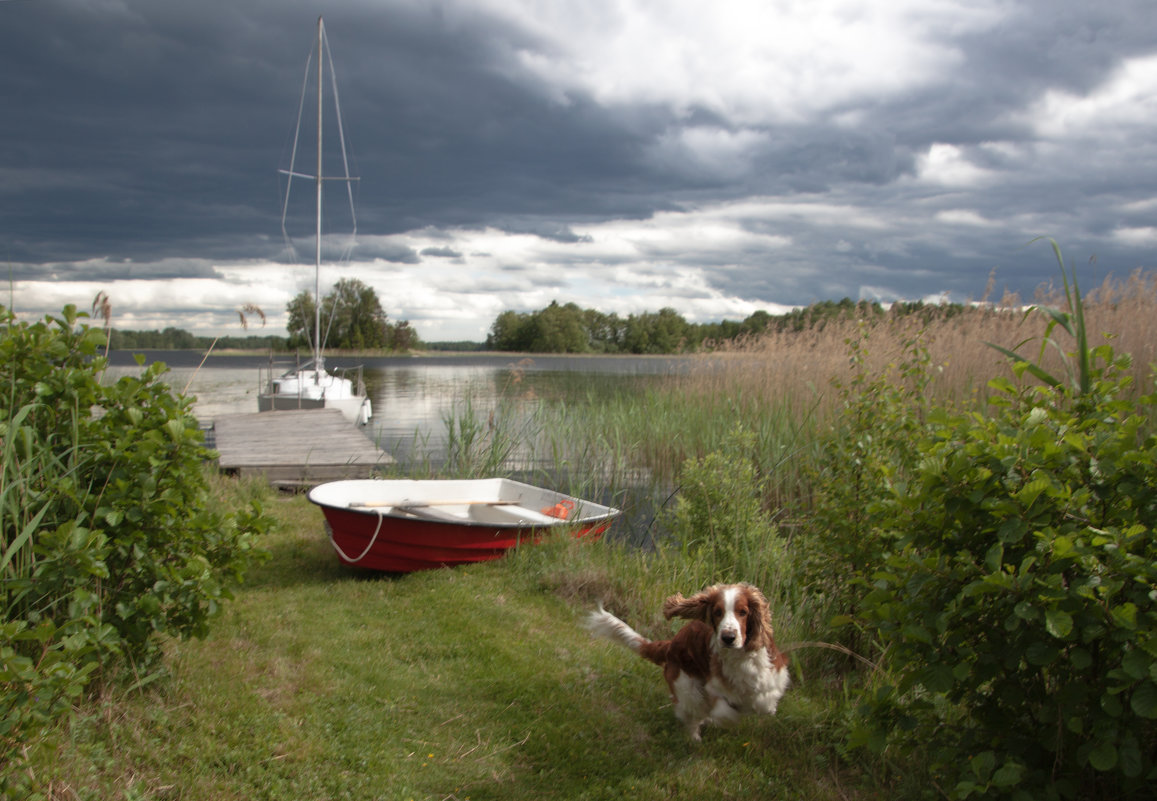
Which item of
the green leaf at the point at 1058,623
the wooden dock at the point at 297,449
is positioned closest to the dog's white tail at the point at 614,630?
the green leaf at the point at 1058,623

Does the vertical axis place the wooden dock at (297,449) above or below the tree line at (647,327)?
below

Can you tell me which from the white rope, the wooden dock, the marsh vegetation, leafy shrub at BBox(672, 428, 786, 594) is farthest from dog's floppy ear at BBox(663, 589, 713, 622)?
the wooden dock

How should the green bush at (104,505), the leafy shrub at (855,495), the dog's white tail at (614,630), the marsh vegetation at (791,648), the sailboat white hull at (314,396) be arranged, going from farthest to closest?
the sailboat white hull at (314,396), the dog's white tail at (614,630), the leafy shrub at (855,495), the green bush at (104,505), the marsh vegetation at (791,648)

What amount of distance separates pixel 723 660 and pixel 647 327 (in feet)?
104

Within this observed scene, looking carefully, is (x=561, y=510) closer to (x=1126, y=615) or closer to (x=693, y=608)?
(x=693, y=608)

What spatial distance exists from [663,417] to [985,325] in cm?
468

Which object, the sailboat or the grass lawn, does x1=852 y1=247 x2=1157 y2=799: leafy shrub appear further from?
the sailboat

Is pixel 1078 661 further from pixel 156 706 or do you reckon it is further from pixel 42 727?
pixel 156 706

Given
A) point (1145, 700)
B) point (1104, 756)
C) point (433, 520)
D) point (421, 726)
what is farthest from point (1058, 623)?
point (433, 520)

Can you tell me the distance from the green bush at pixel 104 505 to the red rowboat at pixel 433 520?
2704mm

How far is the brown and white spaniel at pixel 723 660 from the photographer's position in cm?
351

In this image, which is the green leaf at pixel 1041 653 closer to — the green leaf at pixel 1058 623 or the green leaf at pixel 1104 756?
the green leaf at pixel 1058 623

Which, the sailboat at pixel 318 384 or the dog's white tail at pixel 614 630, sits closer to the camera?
the dog's white tail at pixel 614 630

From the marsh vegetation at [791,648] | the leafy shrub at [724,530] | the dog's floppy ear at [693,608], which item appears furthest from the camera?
the leafy shrub at [724,530]
